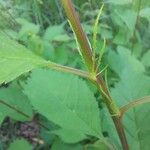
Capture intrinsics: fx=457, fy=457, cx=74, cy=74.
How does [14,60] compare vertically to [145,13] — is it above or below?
above

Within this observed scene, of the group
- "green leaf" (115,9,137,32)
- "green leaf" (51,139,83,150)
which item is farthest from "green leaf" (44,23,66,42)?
"green leaf" (51,139,83,150)

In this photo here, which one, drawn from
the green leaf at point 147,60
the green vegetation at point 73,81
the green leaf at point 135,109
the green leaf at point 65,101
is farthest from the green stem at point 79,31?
the green leaf at point 147,60

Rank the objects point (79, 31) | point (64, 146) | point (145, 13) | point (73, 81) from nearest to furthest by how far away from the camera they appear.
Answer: point (79, 31) < point (73, 81) < point (64, 146) < point (145, 13)

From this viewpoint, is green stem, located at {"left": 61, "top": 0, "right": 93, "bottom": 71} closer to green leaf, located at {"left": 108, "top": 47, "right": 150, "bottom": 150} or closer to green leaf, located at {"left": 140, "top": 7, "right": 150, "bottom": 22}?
green leaf, located at {"left": 108, "top": 47, "right": 150, "bottom": 150}

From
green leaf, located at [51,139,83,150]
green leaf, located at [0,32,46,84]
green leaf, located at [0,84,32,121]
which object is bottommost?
green leaf, located at [51,139,83,150]

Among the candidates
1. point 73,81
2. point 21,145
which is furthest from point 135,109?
point 21,145

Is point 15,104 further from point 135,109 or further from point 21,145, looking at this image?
point 135,109

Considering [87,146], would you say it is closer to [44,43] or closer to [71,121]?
[71,121]
